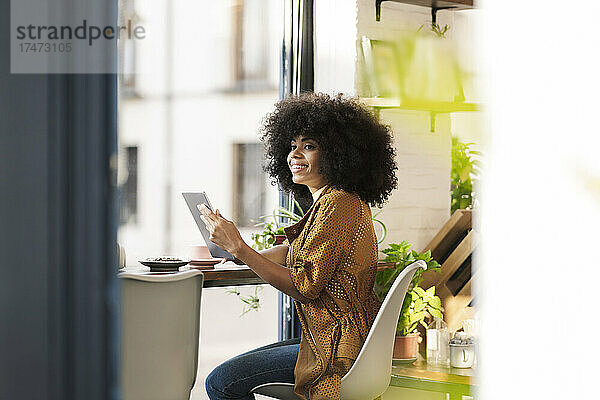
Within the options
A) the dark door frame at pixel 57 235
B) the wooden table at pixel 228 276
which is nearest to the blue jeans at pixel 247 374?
the wooden table at pixel 228 276

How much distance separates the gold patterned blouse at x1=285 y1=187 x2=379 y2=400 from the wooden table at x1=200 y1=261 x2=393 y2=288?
0.38 metres

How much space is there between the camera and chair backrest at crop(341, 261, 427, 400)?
7.83ft

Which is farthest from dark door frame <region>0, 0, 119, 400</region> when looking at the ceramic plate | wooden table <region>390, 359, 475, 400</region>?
wooden table <region>390, 359, 475, 400</region>

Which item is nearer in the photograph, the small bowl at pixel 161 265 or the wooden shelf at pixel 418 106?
the small bowl at pixel 161 265

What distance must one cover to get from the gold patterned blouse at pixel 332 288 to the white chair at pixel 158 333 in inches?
13.5

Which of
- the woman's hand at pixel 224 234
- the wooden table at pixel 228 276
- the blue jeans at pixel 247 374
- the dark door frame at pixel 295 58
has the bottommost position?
the blue jeans at pixel 247 374

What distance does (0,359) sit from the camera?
155 cm

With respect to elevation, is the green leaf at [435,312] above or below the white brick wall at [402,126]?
below

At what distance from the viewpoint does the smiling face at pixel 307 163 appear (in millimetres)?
2686

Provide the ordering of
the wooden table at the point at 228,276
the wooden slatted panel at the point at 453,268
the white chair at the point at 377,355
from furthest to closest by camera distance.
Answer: the wooden slatted panel at the point at 453,268, the wooden table at the point at 228,276, the white chair at the point at 377,355

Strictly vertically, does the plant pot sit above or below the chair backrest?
below

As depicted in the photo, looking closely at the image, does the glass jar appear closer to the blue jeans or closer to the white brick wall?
the white brick wall

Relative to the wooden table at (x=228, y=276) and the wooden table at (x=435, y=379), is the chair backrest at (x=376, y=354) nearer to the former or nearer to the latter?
the wooden table at (x=228, y=276)

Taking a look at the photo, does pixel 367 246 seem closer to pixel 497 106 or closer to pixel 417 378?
pixel 417 378
